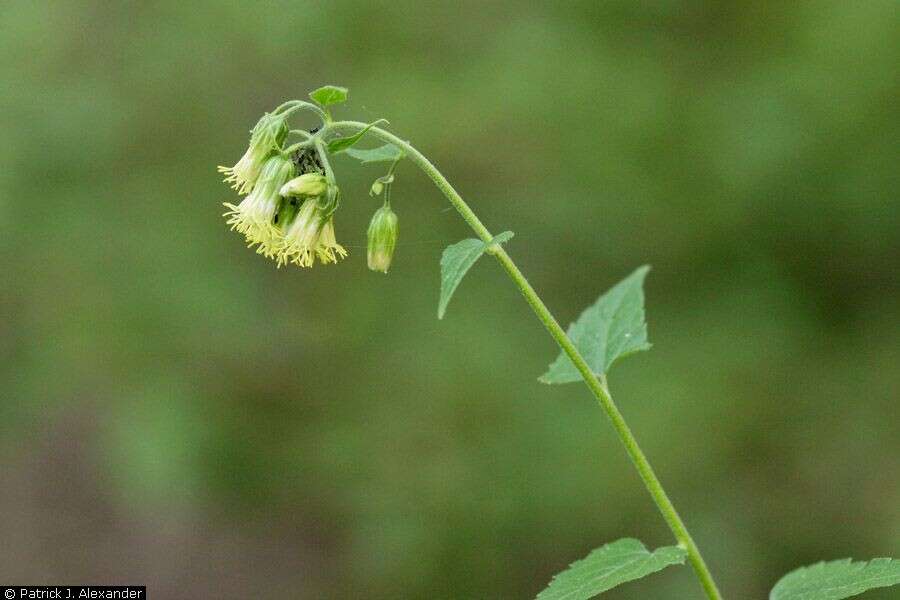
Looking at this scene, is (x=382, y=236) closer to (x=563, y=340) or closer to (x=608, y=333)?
(x=563, y=340)

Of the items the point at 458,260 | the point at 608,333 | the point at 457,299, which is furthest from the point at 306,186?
the point at 457,299

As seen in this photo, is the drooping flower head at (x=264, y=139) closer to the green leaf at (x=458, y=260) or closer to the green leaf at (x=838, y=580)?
the green leaf at (x=458, y=260)

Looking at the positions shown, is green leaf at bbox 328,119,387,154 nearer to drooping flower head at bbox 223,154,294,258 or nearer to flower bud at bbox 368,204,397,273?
drooping flower head at bbox 223,154,294,258

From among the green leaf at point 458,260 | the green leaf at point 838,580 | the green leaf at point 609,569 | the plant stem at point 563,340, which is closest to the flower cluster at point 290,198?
the plant stem at point 563,340

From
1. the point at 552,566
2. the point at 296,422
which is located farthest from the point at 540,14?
the point at 552,566

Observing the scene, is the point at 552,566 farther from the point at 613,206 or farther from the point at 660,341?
the point at 613,206
